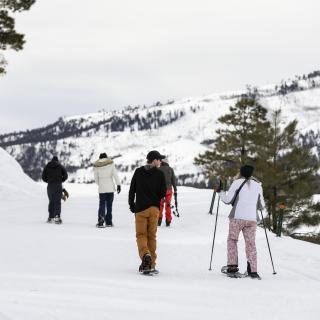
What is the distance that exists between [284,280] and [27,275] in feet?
14.1

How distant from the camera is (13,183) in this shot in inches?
1166

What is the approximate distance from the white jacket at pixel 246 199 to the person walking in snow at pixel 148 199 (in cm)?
116

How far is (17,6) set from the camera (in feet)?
78.3

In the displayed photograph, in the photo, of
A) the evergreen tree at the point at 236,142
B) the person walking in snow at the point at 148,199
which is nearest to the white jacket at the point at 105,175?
the person walking in snow at the point at 148,199

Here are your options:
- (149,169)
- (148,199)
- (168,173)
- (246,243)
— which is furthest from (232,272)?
(168,173)

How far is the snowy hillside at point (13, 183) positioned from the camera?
2672 cm

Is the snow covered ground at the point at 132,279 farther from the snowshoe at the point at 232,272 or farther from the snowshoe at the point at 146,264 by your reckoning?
the snowshoe at the point at 146,264

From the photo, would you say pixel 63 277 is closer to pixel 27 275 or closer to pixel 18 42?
pixel 27 275

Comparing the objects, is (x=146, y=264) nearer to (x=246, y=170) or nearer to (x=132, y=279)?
(x=132, y=279)

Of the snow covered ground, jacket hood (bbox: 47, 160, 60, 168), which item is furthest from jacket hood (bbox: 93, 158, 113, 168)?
the snow covered ground

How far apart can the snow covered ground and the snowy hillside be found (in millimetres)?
10887

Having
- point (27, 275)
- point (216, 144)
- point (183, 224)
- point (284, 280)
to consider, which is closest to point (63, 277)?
point (27, 275)

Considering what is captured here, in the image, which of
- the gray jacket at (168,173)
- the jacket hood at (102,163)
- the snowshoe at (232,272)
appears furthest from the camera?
the gray jacket at (168,173)

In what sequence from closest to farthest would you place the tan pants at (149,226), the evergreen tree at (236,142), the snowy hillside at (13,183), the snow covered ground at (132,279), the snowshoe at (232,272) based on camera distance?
the snow covered ground at (132,279), the tan pants at (149,226), the snowshoe at (232,272), the snowy hillside at (13,183), the evergreen tree at (236,142)
